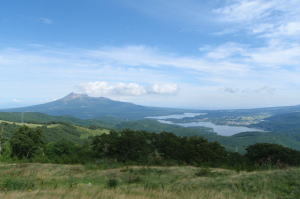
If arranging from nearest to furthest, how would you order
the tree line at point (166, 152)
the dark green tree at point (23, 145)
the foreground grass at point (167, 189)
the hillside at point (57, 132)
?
the foreground grass at point (167, 189)
the tree line at point (166, 152)
the dark green tree at point (23, 145)
the hillside at point (57, 132)

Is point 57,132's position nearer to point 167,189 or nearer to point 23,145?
→ point 23,145

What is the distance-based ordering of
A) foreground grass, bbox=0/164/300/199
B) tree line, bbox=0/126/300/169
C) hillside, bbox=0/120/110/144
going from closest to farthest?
foreground grass, bbox=0/164/300/199 < tree line, bbox=0/126/300/169 < hillside, bbox=0/120/110/144

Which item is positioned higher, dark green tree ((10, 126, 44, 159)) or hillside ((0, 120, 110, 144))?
dark green tree ((10, 126, 44, 159))

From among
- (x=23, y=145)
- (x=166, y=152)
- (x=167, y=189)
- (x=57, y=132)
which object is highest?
(x=167, y=189)

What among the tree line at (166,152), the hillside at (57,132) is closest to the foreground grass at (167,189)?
the tree line at (166,152)

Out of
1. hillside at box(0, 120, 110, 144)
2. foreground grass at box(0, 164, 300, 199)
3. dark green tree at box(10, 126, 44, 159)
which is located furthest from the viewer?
hillside at box(0, 120, 110, 144)

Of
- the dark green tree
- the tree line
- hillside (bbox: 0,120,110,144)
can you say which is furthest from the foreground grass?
hillside (bbox: 0,120,110,144)

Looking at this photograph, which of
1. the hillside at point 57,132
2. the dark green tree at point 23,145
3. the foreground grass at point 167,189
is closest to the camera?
the foreground grass at point 167,189

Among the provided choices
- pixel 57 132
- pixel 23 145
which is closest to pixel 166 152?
pixel 23 145

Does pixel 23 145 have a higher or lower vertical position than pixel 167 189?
lower

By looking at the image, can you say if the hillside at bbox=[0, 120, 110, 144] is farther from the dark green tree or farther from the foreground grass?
the foreground grass

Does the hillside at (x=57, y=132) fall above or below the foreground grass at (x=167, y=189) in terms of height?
below

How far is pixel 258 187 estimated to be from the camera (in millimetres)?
7688

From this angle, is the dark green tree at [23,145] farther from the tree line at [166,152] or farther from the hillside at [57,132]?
the hillside at [57,132]
